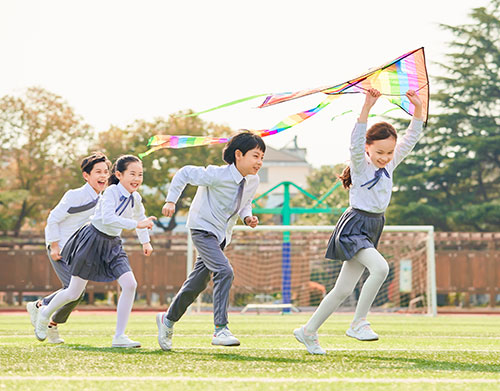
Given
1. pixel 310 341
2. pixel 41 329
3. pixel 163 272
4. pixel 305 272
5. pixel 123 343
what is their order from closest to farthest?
pixel 310 341, pixel 123 343, pixel 41 329, pixel 305 272, pixel 163 272

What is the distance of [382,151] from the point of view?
5.25 m

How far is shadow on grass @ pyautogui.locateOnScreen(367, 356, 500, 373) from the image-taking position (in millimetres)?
4167

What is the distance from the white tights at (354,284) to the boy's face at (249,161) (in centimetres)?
88

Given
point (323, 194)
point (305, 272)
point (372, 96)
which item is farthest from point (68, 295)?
point (323, 194)

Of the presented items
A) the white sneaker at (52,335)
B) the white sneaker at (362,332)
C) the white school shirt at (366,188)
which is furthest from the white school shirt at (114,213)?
the white sneaker at (362,332)

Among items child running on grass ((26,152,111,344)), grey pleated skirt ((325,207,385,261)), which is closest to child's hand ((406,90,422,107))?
grey pleated skirt ((325,207,385,261))

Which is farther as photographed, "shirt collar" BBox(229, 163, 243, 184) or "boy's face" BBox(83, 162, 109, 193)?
"boy's face" BBox(83, 162, 109, 193)

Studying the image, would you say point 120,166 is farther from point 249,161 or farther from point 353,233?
point 353,233

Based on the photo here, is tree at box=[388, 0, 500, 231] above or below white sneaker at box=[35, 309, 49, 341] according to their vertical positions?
above

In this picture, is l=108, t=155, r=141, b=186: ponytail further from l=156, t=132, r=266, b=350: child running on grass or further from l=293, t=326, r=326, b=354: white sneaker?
l=293, t=326, r=326, b=354: white sneaker

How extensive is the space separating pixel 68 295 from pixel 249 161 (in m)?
1.83

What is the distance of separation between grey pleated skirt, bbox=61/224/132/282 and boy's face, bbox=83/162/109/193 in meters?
0.75

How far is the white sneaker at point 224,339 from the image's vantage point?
5078 mm

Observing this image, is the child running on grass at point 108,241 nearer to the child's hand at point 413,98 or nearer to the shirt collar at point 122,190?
the shirt collar at point 122,190
